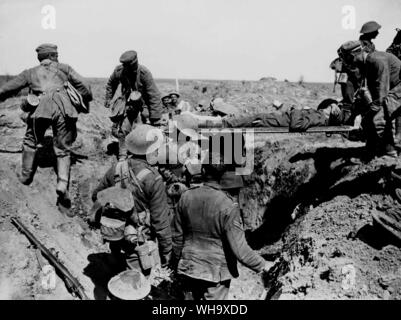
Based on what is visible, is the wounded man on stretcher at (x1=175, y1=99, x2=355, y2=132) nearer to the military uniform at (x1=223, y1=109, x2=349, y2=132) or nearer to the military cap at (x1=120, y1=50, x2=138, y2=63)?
the military uniform at (x1=223, y1=109, x2=349, y2=132)

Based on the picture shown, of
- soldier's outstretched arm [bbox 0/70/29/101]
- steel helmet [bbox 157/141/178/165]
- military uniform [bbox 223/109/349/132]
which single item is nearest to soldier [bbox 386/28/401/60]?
military uniform [bbox 223/109/349/132]

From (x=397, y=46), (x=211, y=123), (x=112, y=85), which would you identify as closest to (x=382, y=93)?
(x=211, y=123)

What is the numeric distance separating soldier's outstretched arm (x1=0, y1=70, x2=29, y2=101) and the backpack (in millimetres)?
3244

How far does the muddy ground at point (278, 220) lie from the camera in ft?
16.9

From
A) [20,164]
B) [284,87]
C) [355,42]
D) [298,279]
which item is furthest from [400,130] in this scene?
[284,87]

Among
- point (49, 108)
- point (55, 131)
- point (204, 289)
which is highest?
point (49, 108)

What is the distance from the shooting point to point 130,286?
480 cm

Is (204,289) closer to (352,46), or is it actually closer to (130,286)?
(130,286)

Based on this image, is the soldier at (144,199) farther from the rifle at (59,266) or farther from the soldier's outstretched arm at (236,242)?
the soldier's outstretched arm at (236,242)

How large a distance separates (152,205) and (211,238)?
→ 3.35ft

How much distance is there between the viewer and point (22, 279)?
5734mm

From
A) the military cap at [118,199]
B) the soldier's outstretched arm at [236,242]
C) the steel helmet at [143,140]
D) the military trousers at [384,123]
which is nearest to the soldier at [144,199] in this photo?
the steel helmet at [143,140]

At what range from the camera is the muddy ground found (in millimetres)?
5145
